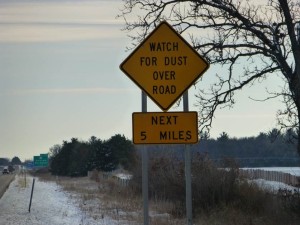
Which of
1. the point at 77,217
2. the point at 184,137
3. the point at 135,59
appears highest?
the point at 135,59

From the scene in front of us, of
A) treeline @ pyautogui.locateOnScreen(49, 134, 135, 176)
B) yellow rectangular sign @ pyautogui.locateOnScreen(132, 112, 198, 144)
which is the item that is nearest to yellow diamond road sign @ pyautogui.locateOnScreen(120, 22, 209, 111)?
yellow rectangular sign @ pyautogui.locateOnScreen(132, 112, 198, 144)

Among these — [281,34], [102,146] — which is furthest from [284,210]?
[102,146]

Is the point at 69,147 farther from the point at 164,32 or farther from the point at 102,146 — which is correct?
the point at 164,32

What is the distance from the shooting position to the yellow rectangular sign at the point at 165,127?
10.8 metres

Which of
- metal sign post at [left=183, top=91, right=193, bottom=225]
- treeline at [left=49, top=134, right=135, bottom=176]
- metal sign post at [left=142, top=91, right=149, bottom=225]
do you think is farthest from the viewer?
treeline at [left=49, top=134, right=135, bottom=176]

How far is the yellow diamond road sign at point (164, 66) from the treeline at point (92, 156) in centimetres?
5730

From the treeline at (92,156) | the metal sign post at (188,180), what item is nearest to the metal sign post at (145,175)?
the metal sign post at (188,180)

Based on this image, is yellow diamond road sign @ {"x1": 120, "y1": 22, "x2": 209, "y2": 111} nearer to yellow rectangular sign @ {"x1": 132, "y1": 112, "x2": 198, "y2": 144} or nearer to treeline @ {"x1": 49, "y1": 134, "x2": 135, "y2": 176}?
yellow rectangular sign @ {"x1": 132, "y1": 112, "x2": 198, "y2": 144}

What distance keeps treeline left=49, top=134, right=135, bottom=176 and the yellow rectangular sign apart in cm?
5731

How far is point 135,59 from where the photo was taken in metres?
11.0

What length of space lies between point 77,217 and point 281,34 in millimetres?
10313

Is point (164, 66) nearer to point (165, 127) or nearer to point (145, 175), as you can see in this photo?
point (165, 127)

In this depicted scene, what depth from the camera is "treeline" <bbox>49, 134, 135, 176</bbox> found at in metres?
91.4

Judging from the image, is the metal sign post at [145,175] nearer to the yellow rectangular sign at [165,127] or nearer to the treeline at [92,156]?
the yellow rectangular sign at [165,127]
